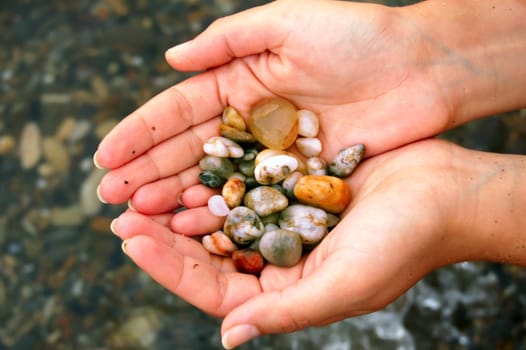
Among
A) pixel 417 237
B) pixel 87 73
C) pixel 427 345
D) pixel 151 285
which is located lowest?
pixel 427 345

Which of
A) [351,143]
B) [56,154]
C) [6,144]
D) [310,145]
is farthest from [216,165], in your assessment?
[6,144]

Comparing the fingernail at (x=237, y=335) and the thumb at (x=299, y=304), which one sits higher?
the thumb at (x=299, y=304)

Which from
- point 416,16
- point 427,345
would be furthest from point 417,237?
point 427,345

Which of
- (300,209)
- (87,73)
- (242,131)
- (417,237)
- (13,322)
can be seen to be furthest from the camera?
(87,73)

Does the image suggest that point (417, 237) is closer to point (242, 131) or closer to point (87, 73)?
point (242, 131)

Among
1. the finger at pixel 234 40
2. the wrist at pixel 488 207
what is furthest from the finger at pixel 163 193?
the wrist at pixel 488 207

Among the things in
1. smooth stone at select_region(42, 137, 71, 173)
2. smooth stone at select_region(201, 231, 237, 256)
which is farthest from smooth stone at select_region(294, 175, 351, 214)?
smooth stone at select_region(42, 137, 71, 173)

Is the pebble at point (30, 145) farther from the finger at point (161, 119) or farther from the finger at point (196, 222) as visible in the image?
the finger at point (196, 222)

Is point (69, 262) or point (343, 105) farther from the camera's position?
point (69, 262)
